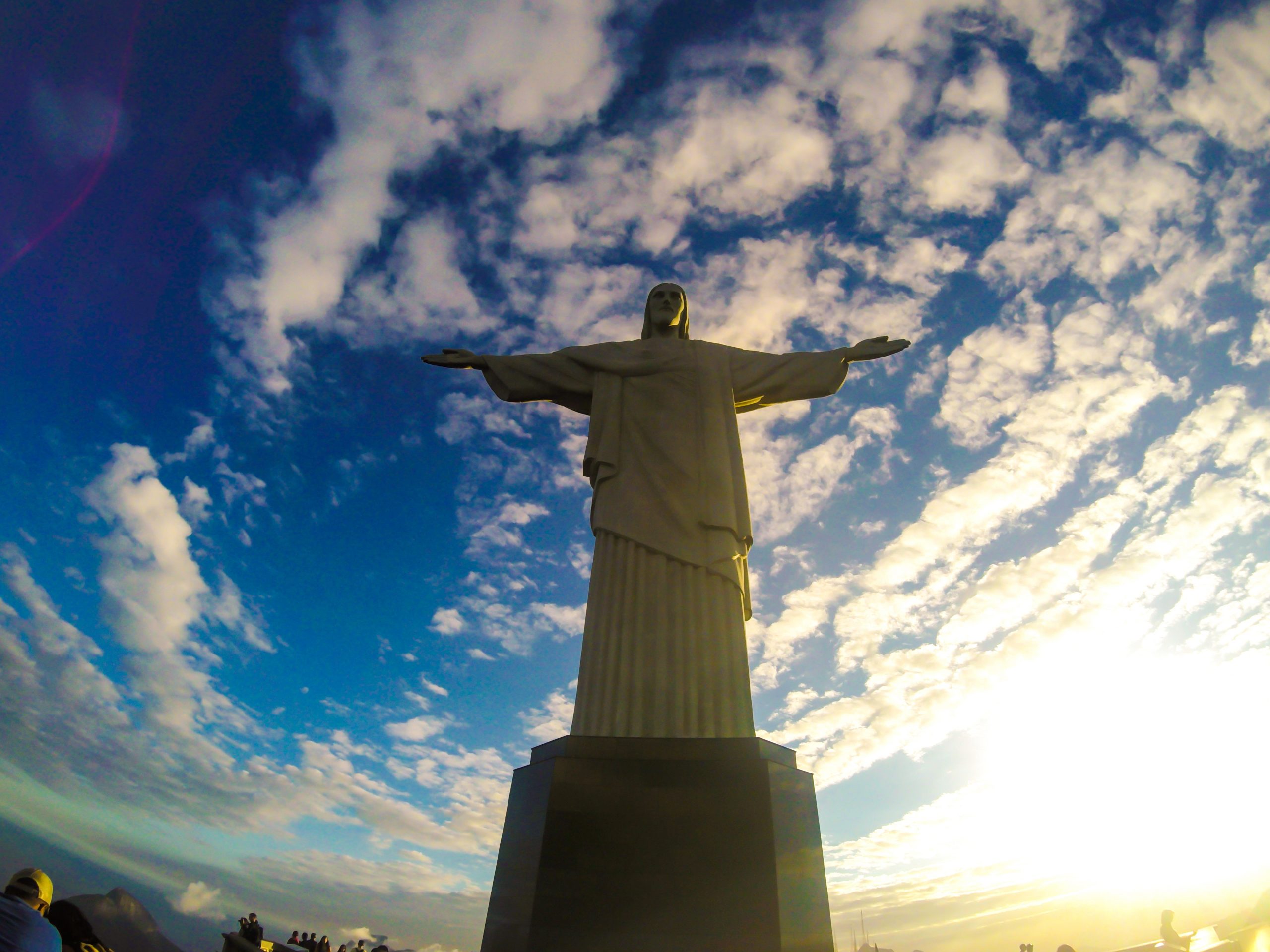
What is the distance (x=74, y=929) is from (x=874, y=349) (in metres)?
8.17

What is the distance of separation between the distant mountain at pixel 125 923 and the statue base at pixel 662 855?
1052cm

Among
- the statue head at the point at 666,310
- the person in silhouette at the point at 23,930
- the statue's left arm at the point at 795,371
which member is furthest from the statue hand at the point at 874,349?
the person in silhouette at the point at 23,930

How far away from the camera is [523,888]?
375cm

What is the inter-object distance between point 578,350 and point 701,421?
1.70 meters

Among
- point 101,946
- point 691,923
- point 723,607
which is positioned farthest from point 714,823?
point 101,946

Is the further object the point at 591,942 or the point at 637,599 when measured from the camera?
the point at 637,599

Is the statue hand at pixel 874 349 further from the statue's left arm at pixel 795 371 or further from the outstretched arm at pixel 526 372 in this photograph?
the outstretched arm at pixel 526 372

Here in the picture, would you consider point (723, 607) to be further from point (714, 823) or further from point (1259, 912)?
point (1259, 912)

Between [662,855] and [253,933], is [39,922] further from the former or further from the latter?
[253,933]

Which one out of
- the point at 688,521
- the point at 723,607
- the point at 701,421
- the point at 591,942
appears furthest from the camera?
the point at 701,421

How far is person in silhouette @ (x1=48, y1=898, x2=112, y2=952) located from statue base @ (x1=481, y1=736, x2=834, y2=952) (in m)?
2.75

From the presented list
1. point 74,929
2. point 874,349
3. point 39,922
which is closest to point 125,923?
point 74,929

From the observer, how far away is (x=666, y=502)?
5.73 m

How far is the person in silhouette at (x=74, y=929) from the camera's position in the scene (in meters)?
4.17
